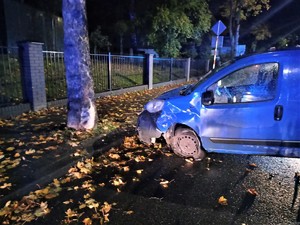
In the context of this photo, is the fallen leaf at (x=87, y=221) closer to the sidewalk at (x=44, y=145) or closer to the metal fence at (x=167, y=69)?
the sidewalk at (x=44, y=145)

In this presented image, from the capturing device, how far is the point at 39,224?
9.87 ft

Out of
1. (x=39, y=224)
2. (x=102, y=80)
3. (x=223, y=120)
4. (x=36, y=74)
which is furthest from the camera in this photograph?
(x=102, y=80)

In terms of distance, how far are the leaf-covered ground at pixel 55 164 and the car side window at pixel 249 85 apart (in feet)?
5.76

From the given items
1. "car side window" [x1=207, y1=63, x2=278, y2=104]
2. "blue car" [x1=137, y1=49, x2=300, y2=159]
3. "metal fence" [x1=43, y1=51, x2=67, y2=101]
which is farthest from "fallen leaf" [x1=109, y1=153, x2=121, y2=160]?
"metal fence" [x1=43, y1=51, x2=67, y2=101]

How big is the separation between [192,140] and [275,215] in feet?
6.29

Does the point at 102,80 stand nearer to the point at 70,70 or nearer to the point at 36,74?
the point at 36,74

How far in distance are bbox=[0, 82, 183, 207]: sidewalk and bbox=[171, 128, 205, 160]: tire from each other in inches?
56.7

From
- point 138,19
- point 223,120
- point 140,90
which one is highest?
point 138,19

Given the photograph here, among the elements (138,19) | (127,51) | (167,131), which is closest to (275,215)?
(167,131)

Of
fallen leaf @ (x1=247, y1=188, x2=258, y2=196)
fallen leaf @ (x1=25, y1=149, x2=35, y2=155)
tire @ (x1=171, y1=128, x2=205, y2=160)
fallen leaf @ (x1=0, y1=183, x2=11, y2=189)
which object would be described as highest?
tire @ (x1=171, y1=128, x2=205, y2=160)

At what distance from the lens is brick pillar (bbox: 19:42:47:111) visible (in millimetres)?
7480

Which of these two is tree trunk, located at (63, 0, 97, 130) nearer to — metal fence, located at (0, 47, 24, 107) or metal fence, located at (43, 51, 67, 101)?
metal fence, located at (0, 47, 24, 107)

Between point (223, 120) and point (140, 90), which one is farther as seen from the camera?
point (140, 90)

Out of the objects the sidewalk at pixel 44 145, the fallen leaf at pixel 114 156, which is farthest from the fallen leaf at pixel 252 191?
the sidewalk at pixel 44 145
